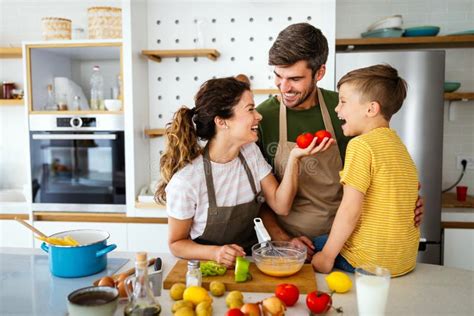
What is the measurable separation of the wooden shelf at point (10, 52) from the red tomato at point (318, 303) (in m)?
2.88

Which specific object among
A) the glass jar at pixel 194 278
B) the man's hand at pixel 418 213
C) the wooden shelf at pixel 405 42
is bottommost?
the glass jar at pixel 194 278

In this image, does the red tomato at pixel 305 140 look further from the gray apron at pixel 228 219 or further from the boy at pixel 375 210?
the gray apron at pixel 228 219

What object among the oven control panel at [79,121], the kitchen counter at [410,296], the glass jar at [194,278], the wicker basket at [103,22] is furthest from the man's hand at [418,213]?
the wicker basket at [103,22]

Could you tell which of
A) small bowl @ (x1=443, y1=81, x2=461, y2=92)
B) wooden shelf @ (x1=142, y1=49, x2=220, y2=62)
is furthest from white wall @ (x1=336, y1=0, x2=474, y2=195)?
wooden shelf @ (x1=142, y1=49, x2=220, y2=62)

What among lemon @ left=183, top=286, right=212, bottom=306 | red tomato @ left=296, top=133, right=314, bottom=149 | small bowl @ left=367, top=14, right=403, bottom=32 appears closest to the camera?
lemon @ left=183, top=286, right=212, bottom=306

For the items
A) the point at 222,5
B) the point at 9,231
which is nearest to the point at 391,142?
the point at 222,5

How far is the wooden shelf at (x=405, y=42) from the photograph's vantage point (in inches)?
118

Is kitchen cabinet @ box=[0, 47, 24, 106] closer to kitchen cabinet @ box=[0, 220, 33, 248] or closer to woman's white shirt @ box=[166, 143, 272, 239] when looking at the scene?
kitchen cabinet @ box=[0, 220, 33, 248]

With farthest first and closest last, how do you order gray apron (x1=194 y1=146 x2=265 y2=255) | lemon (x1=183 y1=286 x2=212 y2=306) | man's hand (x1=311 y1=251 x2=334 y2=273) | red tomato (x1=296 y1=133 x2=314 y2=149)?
gray apron (x1=194 y1=146 x2=265 y2=255) → red tomato (x1=296 y1=133 x2=314 y2=149) → man's hand (x1=311 y1=251 x2=334 y2=273) → lemon (x1=183 y1=286 x2=212 y2=306)

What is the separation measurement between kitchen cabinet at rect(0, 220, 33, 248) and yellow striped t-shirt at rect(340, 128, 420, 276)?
2528 millimetres

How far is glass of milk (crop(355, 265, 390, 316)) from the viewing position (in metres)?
1.05

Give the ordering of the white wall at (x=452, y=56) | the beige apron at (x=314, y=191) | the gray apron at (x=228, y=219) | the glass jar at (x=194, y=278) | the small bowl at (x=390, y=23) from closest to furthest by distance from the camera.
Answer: the glass jar at (x=194, y=278) → the gray apron at (x=228, y=219) → the beige apron at (x=314, y=191) → the small bowl at (x=390, y=23) → the white wall at (x=452, y=56)

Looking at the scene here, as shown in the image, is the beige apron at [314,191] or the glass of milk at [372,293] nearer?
the glass of milk at [372,293]

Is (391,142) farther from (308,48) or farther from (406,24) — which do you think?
(406,24)
